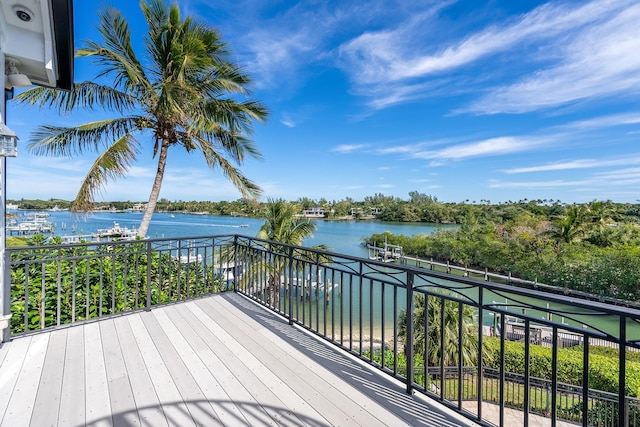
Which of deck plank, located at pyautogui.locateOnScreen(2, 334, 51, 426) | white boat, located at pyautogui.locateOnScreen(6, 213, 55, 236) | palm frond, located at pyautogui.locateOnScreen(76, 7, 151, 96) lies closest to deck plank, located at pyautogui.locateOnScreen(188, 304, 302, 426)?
deck plank, located at pyautogui.locateOnScreen(2, 334, 51, 426)

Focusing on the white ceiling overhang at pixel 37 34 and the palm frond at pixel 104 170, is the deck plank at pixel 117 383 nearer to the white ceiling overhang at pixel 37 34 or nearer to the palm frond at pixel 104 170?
the white ceiling overhang at pixel 37 34

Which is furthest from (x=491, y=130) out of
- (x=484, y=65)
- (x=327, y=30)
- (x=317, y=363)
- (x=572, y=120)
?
(x=317, y=363)

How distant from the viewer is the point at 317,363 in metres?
2.36

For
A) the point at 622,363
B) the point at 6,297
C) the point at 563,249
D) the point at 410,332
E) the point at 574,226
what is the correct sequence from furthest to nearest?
the point at 574,226, the point at 563,249, the point at 6,297, the point at 410,332, the point at 622,363

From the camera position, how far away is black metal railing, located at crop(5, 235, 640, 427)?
1.41m

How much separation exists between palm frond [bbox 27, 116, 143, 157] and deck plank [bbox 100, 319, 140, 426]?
4922mm

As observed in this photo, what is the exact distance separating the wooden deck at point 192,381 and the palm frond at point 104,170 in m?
3.52

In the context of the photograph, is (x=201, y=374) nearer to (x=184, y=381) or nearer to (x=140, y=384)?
(x=184, y=381)

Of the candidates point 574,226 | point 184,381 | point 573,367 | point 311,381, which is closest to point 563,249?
point 574,226

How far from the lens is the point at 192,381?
2.05 metres

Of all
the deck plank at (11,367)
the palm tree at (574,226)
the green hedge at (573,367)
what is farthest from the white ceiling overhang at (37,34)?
the palm tree at (574,226)

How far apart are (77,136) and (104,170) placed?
118 cm

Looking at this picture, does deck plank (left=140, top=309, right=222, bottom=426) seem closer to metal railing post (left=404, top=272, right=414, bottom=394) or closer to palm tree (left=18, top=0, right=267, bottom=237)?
metal railing post (left=404, top=272, right=414, bottom=394)

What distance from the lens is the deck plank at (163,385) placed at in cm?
167
